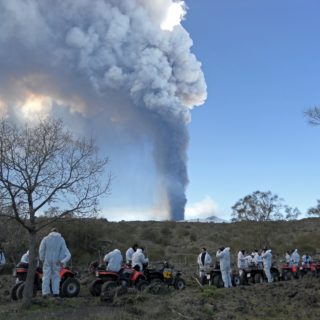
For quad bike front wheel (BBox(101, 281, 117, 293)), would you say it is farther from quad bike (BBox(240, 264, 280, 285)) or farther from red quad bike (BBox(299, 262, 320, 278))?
red quad bike (BBox(299, 262, 320, 278))

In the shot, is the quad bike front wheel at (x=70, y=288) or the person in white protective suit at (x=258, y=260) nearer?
the quad bike front wheel at (x=70, y=288)

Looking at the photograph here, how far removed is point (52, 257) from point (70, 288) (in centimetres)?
175

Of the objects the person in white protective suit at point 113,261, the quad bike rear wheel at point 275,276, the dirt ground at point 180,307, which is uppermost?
the person in white protective suit at point 113,261

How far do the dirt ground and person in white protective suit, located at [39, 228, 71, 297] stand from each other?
0.91 meters

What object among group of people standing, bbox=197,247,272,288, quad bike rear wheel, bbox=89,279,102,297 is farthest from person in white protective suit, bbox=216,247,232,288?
quad bike rear wheel, bbox=89,279,102,297

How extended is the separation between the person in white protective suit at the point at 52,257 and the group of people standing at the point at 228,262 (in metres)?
9.34

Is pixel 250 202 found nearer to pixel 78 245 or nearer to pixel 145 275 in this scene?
pixel 78 245

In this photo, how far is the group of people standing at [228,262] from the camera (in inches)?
952

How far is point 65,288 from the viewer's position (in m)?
17.7

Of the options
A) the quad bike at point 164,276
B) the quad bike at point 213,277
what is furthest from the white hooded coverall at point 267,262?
the quad bike at point 164,276

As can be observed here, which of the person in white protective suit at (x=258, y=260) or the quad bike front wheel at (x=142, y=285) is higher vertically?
the person in white protective suit at (x=258, y=260)

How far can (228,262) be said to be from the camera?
24.2m

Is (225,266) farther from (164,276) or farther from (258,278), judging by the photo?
(258,278)

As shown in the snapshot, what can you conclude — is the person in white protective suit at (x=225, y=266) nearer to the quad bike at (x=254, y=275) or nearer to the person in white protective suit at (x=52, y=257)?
the quad bike at (x=254, y=275)
